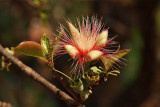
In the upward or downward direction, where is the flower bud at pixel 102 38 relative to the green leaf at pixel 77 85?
Result: upward

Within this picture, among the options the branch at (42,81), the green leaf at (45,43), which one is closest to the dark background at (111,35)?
the branch at (42,81)

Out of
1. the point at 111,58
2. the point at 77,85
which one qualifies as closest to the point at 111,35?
the point at 111,58

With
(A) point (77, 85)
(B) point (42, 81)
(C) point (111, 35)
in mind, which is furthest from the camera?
(C) point (111, 35)

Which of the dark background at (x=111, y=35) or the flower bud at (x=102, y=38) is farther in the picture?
the dark background at (x=111, y=35)

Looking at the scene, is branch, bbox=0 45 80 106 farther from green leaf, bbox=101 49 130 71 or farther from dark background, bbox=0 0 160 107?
dark background, bbox=0 0 160 107

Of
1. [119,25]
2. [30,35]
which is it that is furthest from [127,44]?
[30,35]

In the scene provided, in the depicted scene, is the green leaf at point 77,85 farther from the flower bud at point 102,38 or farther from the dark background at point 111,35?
the dark background at point 111,35

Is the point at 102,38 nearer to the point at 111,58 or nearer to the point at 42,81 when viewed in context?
the point at 111,58
